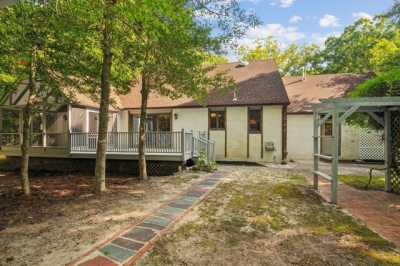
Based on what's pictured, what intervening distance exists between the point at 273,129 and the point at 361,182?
5682 millimetres

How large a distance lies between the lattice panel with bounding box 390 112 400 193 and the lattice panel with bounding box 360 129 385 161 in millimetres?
7850

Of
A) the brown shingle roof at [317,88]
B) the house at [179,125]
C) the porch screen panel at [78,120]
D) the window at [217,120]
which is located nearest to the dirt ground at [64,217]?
the house at [179,125]

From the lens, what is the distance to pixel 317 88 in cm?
1628

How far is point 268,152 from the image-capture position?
42.9 feet

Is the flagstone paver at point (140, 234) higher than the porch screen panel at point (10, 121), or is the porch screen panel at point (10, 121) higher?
the porch screen panel at point (10, 121)

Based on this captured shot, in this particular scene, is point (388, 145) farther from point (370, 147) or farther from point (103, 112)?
point (103, 112)

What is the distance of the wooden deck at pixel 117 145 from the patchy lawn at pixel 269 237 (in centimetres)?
460

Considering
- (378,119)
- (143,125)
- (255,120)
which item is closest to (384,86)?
(378,119)

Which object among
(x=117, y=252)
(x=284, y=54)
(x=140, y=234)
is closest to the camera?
(x=117, y=252)

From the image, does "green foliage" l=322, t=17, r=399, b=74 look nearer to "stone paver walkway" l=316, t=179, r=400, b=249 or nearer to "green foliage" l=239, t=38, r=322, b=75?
"green foliage" l=239, t=38, r=322, b=75

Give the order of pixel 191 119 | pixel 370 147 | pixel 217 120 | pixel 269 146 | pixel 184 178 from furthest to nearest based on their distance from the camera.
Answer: pixel 191 119
pixel 217 120
pixel 370 147
pixel 269 146
pixel 184 178

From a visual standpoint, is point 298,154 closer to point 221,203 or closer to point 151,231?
point 221,203

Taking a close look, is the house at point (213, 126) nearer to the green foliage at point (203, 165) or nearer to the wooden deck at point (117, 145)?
the wooden deck at point (117, 145)

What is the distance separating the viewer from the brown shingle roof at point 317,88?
15.1 metres
